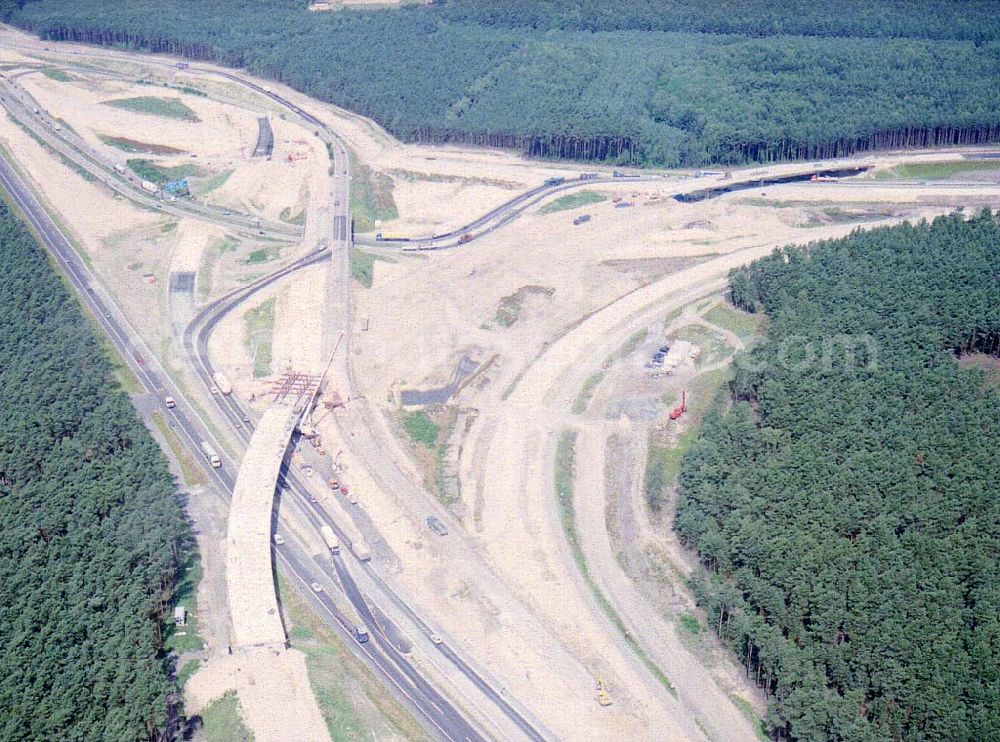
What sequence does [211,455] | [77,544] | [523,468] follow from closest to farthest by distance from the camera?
[77,544]
[523,468]
[211,455]

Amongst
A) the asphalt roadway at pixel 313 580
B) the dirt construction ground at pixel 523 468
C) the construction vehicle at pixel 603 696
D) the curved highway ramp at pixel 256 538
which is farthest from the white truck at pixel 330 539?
the construction vehicle at pixel 603 696

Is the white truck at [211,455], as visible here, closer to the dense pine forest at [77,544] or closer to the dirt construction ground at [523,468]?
the dense pine forest at [77,544]

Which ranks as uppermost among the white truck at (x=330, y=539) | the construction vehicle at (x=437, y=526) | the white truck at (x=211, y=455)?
the white truck at (x=211, y=455)

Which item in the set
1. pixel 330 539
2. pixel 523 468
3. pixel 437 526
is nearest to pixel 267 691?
pixel 330 539

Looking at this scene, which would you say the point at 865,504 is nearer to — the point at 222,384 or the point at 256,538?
the point at 256,538

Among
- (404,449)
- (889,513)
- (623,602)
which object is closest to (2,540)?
(404,449)

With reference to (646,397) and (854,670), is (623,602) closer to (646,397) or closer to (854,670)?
(854,670)
